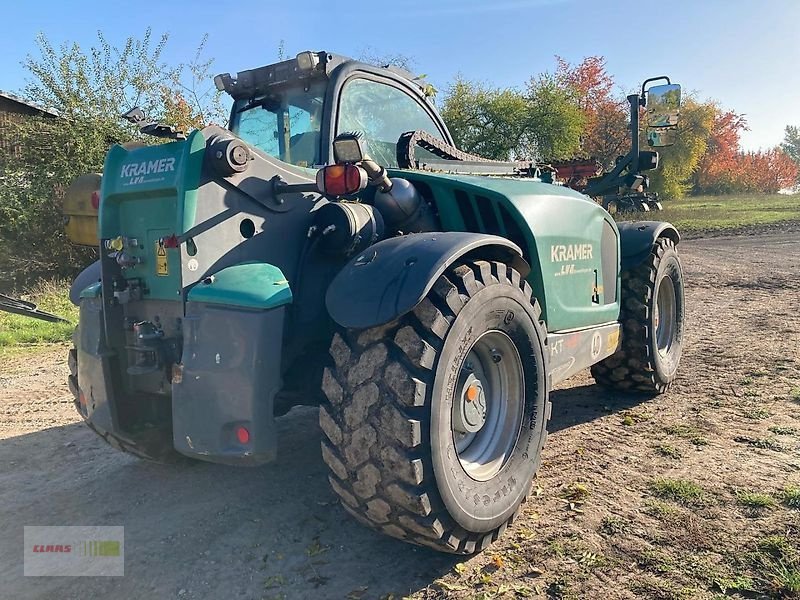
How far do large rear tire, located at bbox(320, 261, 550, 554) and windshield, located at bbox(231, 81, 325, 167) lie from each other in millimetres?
1436

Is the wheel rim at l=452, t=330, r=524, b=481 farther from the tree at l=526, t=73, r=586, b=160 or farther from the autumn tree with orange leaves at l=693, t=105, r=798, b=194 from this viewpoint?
the autumn tree with orange leaves at l=693, t=105, r=798, b=194

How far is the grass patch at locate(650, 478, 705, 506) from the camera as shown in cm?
345

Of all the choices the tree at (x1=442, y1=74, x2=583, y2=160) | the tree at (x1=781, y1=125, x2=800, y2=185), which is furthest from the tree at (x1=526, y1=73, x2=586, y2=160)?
the tree at (x1=781, y1=125, x2=800, y2=185)

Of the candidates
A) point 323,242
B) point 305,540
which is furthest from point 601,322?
point 305,540

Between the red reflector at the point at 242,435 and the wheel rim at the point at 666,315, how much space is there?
419 cm

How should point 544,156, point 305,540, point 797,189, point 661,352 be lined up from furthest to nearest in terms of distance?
point 797,189 < point 544,156 < point 661,352 < point 305,540

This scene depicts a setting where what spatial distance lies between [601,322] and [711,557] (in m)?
1.92

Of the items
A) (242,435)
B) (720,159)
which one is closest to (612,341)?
(242,435)

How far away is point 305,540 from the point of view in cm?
321

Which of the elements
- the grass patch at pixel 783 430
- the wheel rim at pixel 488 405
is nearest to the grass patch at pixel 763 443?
the grass patch at pixel 783 430

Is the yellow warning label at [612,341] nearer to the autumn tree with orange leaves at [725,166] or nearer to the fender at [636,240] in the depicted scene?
the fender at [636,240]

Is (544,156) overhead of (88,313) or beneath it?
overhead

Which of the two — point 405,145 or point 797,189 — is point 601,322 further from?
point 797,189

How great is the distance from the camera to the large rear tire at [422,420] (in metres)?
2.59
